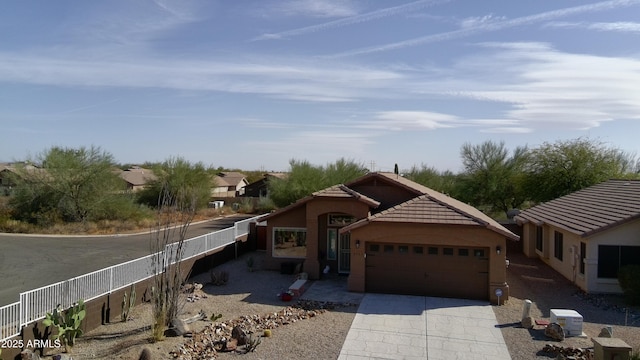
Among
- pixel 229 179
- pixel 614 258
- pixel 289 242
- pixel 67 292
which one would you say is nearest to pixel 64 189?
pixel 289 242

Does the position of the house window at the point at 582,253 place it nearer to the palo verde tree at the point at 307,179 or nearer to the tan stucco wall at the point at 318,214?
the tan stucco wall at the point at 318,214

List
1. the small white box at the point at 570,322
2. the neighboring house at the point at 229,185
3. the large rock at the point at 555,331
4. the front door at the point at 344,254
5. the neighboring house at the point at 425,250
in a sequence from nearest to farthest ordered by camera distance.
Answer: the large rock at the point at 555,331 → the small white box at the point at 570,322 → the neighboring house at the point at 425,250 → the front door at the point at 344,254 → the neighboring house at the point at 229,185

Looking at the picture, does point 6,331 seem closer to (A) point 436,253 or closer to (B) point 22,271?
(B) point 22,271

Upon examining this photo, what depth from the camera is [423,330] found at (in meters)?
13.6

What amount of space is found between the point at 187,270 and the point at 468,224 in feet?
36.1

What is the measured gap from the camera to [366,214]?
19.4 metres

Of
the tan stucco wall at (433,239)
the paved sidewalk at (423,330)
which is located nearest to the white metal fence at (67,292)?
the paved sidewalk at (423,330)

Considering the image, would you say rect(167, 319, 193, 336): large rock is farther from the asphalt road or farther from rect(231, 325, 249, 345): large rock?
the asphalt road

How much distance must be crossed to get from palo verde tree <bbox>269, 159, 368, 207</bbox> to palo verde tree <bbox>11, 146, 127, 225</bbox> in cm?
1342

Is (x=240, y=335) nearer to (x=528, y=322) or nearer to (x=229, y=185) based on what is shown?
(x=528, y=322)

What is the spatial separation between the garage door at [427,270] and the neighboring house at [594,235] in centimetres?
441

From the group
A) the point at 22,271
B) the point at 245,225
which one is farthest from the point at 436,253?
the point at 22,271

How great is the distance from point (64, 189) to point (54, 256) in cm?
1387

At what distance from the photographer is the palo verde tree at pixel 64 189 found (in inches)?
1398
